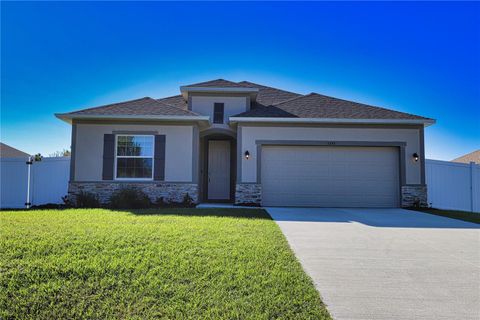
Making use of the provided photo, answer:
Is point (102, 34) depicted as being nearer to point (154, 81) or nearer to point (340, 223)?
point (154, 81)

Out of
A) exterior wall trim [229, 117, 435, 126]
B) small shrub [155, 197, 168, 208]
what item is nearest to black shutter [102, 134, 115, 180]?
small shrub [155, 197, 168, 208]

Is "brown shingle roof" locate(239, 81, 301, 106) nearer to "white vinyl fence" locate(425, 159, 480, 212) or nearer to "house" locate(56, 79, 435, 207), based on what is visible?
"house" locate(56, 79, 435, 207)

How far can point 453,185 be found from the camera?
38.0 feet

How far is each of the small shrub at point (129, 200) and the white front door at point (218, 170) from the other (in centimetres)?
330

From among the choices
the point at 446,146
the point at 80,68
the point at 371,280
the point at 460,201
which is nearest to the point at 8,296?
the point at 371,280

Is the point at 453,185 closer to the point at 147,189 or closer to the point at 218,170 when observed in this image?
the point at 218,170

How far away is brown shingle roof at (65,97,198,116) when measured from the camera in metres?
10.8

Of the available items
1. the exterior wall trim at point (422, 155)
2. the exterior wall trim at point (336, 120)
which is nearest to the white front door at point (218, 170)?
the exterior wall trim at point (336, 120)

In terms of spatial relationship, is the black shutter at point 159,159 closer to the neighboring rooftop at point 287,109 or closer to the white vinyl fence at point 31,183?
the neighboring rooftop at point 287,109

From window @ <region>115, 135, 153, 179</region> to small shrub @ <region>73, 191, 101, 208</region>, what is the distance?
1154 mm

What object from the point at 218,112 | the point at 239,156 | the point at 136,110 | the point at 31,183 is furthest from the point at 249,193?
the point at 31,183

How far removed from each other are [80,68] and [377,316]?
13.3m

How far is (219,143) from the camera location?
13.0 meters

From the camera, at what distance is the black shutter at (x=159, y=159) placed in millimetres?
10805
